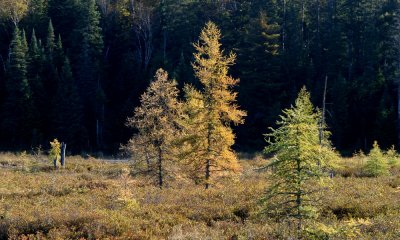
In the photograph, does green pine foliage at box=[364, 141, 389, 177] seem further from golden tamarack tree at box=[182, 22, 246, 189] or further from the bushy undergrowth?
golden tamarack tree at box=[182, 22, 246, 189]

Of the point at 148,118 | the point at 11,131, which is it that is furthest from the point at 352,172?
the point at 11,131

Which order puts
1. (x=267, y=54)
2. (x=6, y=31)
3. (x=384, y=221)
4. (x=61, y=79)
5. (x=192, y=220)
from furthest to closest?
(x=6, y=31)
(x=61, y=79)
(x=267, y=54)
(x=192, y=220)
(x=384, y=221)

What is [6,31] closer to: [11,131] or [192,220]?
[11,131]

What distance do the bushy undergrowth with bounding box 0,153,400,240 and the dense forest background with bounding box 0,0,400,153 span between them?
86.7ft

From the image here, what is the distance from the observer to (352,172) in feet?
94.6

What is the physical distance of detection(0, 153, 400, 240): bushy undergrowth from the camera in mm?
11984

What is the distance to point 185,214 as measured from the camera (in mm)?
15305

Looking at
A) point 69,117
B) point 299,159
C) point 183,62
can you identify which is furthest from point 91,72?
point 299,159

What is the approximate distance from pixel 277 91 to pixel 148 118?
3163cm

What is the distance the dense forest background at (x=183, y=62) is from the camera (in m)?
48.6

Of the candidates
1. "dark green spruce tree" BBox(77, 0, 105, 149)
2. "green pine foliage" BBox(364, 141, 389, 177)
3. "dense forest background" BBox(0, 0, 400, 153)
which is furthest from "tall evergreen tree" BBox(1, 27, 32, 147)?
"green pine foliage" BBox(364, 141, 389, 177)

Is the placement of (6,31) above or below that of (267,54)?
above

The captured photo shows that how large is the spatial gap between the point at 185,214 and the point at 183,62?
42.5 m

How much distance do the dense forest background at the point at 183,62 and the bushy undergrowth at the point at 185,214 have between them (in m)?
26.4
